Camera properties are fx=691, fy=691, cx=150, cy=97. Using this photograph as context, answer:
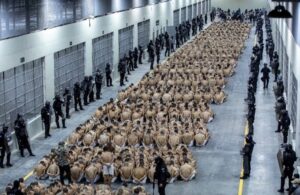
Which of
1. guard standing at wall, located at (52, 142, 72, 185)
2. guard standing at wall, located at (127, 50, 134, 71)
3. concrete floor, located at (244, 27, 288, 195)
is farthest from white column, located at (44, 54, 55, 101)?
guard standing at wall, located at (127, 50, 134, 71)

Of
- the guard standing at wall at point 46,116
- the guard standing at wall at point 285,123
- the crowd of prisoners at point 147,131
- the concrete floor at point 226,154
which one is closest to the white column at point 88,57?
the concrete floor at point 226,154

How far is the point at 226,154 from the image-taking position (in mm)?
24281

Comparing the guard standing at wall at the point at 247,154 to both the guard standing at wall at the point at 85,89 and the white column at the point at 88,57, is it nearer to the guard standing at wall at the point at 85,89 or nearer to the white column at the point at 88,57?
the guard standing at wall at the point at 85,89

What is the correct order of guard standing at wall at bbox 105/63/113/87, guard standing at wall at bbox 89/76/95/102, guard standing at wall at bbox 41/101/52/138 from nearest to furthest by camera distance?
1. guard standing at wall at bbox 41/101/52/138
2. guard standing at wall at bbox 89/76/95/102
3. guard standing at wall at bbox 105/63/113/87

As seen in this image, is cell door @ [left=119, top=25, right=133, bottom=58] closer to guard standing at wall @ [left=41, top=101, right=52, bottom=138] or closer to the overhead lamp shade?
guard standing at wall @ [left=41, top=101, right=52, bottom=138]

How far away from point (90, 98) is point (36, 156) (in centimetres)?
1018

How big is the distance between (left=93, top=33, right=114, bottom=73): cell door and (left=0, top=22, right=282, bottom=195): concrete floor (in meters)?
4.15

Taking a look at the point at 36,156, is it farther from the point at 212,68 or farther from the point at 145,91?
the point at 212,68

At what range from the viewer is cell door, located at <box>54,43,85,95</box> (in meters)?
31.8

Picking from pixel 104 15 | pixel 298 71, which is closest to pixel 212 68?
pixel 104 15

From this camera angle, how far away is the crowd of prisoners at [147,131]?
68.9ft

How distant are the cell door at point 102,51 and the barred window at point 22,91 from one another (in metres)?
9.56

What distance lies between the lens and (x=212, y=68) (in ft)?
133

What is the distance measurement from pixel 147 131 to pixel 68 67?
32.2 ft
